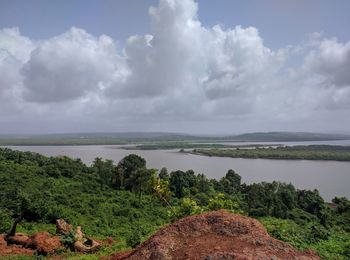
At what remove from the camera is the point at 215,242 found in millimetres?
13055

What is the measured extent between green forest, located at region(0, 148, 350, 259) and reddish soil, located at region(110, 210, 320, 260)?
10162 millimetres

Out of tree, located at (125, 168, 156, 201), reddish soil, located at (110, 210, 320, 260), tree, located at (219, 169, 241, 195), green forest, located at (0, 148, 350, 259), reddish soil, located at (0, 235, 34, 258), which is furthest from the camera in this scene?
tree, located at (219, 169, 241, 195)

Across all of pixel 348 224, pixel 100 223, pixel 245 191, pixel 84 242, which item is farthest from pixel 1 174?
pixel 348 224

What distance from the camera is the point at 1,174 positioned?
169 feet

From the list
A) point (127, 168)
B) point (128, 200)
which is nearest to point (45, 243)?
point (128, 200)

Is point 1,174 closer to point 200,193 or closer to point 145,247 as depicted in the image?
point 200,193

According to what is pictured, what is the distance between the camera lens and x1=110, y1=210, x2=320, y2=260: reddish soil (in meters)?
12.2

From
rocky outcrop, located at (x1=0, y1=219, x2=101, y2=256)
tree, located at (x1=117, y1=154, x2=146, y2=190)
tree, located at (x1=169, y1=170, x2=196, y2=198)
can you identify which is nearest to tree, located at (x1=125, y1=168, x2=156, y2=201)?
tree, located at (x1=117, y1=154, x2=146, y2=190)

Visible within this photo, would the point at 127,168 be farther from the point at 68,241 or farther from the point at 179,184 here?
the point at 68,241

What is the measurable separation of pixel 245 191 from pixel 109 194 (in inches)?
1080

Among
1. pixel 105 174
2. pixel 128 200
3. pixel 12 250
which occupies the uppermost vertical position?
pixel 12 250

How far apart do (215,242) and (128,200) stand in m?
39.3

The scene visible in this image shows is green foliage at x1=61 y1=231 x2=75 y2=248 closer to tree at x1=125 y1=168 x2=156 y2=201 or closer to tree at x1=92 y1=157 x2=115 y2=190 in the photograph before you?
tree at x1=125 y1=168 x2=156 y2=201

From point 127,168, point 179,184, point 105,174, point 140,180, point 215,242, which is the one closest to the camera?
point 215,242
